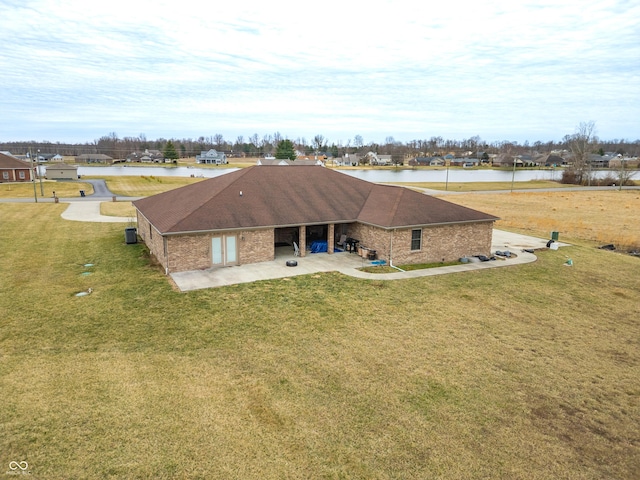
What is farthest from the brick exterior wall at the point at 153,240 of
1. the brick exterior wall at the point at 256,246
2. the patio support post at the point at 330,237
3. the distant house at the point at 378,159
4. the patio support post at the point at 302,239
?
the distant house at the point at 378,159

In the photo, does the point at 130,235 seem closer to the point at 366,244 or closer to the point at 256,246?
the point at 256,246

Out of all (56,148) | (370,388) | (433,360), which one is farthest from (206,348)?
(56,148)

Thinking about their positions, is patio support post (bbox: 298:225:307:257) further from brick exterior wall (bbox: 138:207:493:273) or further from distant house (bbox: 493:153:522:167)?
distant house (bbox: 493:153:522:167)

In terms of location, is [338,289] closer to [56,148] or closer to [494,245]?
[494,245]

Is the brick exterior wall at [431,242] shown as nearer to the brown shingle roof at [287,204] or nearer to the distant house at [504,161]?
the brown shingle roof at [287,204]

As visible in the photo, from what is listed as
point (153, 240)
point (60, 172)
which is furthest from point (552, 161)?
point (153, 240)

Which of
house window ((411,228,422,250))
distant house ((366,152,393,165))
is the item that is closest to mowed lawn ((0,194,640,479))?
house window ((411,228,422,250))
